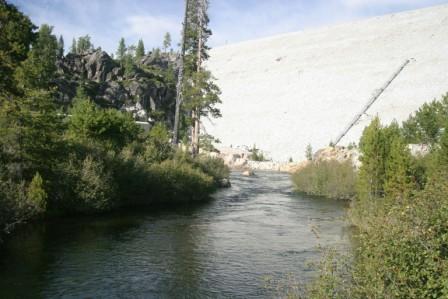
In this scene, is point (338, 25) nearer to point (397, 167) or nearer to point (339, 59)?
point (339, 59)

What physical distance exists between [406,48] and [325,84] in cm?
1938

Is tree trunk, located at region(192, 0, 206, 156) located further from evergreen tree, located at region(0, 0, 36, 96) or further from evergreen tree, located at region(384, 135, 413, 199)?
evergreen tree, located at region(384, 135, 413, 199)

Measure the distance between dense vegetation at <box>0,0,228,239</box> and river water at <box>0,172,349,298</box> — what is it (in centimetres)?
118

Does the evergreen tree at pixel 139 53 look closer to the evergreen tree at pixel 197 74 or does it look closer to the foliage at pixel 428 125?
the evergreen tree at pixel 197 74

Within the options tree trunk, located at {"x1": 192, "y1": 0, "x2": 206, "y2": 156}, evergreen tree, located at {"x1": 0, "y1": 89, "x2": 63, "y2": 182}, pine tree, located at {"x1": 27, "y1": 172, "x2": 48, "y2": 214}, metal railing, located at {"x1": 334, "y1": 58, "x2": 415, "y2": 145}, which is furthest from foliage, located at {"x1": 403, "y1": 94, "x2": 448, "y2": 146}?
pine tree, located at {"x1": 27, "y1": 172, "x2": 48, "y2": 214}

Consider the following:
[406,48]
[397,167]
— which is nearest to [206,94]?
[397,167]

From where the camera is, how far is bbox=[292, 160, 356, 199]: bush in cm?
3291

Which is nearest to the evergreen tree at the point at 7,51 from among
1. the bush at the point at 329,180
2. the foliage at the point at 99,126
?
the foliage at the point at 99,126

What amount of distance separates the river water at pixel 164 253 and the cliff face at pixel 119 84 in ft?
185

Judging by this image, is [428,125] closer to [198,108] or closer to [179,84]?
[198,108]

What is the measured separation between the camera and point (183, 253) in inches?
629

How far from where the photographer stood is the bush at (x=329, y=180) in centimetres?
3291

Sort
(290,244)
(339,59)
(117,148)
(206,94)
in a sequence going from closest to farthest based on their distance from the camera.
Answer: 1. (290,244)
2. (117,148)
3. (206,94)
4. (339,59)

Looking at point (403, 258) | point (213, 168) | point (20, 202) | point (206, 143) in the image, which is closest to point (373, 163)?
point (20, 202)
